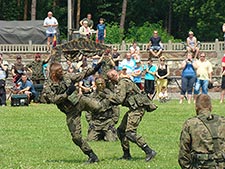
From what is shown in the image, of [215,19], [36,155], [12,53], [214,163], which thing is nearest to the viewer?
[214,163]

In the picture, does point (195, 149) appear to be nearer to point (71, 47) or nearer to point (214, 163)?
point (214, 163)

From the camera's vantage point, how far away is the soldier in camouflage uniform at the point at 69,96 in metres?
14.3

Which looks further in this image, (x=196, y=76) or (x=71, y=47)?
(x=196, y=76)

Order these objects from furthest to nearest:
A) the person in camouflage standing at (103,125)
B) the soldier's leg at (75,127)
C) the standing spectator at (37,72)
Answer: the standing spectator at (37,72), the person in camouflage standing at (103,125), the soldier's leg at (75,127)

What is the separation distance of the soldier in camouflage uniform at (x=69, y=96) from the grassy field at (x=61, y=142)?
748mm

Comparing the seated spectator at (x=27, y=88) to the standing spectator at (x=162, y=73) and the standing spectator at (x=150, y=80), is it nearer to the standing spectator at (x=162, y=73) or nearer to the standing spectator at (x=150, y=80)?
the standing spectator at (x=150, y=80)

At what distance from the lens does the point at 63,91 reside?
1437 centimetres

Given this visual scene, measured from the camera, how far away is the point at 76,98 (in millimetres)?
14469

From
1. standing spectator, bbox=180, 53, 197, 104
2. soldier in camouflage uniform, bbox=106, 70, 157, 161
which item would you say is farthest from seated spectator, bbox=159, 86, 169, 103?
soldier in camouflage uniform, bbox=106, 70, 157, 161

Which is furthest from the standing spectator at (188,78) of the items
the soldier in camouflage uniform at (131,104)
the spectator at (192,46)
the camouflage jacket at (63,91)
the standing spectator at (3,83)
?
the camouflage jacket at (63,91)

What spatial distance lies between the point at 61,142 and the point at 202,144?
27.2 ft

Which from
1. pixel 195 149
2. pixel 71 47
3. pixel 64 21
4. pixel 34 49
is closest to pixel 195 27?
pixel 64 21

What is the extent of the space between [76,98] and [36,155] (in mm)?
2257

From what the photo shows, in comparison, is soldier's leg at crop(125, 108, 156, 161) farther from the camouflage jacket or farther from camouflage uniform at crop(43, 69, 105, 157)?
the camouflage jacket
